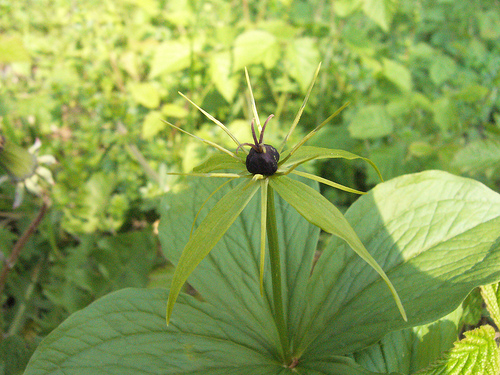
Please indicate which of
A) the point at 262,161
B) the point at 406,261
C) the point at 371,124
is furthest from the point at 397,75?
the point at 262,161

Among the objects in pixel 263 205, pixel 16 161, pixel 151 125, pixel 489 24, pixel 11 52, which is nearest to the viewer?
pixel 263 205

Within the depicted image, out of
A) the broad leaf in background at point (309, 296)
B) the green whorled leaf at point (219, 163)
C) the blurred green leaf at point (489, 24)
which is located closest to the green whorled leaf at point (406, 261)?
the broad leaf in background at point (309, 296)

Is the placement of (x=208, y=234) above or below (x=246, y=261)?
below

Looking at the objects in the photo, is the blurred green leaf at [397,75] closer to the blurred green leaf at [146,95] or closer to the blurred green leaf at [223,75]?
the blurred green leaf at [223,75]


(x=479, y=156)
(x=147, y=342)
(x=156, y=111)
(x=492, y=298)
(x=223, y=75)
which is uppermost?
(x=223, y=75)

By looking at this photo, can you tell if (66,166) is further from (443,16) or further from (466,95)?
(443,16)

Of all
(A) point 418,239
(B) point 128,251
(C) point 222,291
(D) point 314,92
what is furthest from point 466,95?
(B) point 128,251

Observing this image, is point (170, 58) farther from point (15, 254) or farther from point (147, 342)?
point (147, 342)

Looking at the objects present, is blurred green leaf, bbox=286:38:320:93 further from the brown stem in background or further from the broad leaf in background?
the brown stem in background

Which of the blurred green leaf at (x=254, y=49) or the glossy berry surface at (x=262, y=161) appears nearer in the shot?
the glossy berry surface at (x=262, y=161)
